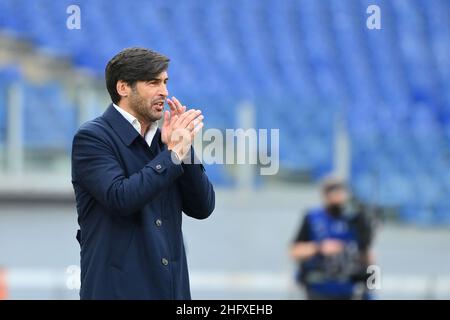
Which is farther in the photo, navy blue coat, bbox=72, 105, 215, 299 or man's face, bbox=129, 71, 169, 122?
man's face, bbox=129, 71, 169, 122

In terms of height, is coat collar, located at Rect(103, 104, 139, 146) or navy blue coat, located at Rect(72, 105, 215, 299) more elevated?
coat collar, located at Rect(103, 104, 139, 146)

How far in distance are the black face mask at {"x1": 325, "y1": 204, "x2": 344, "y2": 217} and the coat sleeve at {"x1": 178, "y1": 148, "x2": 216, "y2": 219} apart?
314 cm

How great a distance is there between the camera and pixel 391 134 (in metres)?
7.86

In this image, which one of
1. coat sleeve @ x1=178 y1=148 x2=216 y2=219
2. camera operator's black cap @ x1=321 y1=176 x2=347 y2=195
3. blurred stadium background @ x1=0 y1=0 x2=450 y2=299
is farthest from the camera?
blurred stadium background @ x1=0 y1=0 x2=450 y2=299

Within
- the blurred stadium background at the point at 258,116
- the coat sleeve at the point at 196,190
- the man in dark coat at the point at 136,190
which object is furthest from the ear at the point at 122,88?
the blurred stadium background at the point at 258,116

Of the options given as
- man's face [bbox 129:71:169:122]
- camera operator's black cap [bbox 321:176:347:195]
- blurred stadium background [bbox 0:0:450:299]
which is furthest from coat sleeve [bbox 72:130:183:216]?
blurred stadium background [bbox 0:0:450:299]

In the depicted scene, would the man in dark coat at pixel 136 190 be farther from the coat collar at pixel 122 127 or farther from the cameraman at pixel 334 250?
the cameraman at pixel 334 250

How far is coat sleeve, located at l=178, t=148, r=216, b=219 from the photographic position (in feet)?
7.72

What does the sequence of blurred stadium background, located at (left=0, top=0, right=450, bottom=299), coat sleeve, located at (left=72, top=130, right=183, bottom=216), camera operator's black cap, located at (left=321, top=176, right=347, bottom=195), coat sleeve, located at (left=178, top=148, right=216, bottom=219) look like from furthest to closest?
1. blurred stadium background, located at (left=0, top=0, right=450, bottom=299)
2. camera operator's black cap, located at (left=321, top=176, right=347, bottom=195)
3. coat sleeve, located at (left=178, top=148, right=216, bottom=219)
4. coat sleeve, located at (left=72, top=130, right=183, bottom=216)

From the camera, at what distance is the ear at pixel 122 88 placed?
2379 millimetres

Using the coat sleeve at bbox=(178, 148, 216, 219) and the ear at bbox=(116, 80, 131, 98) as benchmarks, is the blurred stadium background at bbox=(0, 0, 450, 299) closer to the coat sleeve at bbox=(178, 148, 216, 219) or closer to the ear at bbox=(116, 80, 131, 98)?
the coat sleeve at bbox=(178, 148, 216, 219)

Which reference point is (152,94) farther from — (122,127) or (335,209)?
(335,209)
